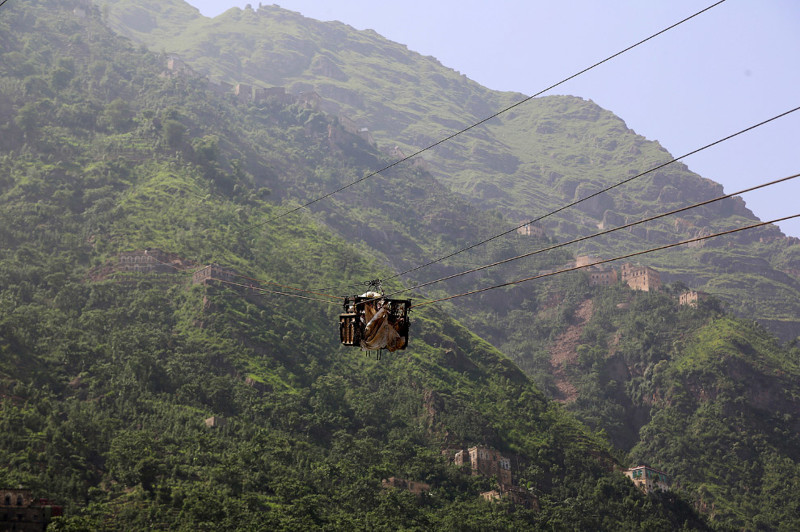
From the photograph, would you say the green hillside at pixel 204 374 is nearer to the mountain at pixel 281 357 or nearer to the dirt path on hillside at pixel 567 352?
the mountain at pixel 281 357

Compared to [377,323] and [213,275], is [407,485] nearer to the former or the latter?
[213,275]

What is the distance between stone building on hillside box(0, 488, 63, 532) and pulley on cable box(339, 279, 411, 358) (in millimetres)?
Result: 29244

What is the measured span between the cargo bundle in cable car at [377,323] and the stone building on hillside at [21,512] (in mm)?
29244

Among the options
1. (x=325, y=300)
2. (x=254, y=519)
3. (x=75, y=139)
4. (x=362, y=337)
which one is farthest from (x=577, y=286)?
(x=362, y=337)

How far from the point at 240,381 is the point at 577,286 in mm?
74993

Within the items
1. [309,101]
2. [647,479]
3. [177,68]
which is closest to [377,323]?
[647,479]

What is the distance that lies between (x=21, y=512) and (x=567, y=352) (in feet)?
293

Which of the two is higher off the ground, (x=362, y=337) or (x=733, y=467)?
(x=362, y=337)

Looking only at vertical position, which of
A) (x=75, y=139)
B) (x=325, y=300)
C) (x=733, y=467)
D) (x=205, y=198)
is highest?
(x=75, y=139)

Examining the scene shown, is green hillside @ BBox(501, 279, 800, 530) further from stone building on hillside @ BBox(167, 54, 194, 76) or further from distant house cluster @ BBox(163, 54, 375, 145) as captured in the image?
stone building on hillside @ BBox(167, 54, 194, 76)

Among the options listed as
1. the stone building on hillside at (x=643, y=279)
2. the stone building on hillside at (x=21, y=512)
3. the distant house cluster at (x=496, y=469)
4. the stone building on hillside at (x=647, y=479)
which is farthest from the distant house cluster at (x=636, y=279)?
the stone building on hillside at (x=21, y=512)

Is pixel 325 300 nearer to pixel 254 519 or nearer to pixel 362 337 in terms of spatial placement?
pixel 254 519

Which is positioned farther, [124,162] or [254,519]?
[124,162]

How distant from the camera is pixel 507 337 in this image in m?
134
